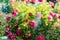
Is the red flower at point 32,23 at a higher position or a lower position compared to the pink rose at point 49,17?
lower

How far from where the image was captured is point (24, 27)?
3.21m

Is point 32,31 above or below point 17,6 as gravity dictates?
below

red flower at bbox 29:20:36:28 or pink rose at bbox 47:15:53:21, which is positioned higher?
pink rose at bbox 47:15:53:21

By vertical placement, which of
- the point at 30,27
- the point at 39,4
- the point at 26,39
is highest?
the point at 39,4

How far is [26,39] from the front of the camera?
10.7 ft

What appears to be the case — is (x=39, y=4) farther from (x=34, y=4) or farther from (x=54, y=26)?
(x=54, y=26)

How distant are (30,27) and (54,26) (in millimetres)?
347

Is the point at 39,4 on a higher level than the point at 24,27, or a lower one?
higher

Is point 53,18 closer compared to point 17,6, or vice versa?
point 53,18

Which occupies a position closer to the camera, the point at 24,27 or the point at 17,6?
the point at 24,27

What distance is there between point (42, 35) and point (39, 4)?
53cm

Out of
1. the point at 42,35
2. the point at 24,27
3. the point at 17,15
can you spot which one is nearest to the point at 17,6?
the point at 17,15

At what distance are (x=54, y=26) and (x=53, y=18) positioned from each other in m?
0.16

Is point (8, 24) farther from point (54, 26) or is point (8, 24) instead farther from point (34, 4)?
point (54, 26)
